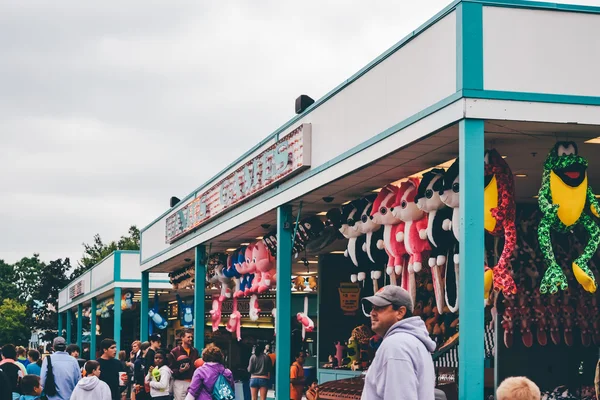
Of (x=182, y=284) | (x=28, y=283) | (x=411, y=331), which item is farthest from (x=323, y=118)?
(x=28, y=283)

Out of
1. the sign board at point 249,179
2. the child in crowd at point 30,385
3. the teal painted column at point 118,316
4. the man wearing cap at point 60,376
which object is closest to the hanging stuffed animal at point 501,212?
the sign board at point 249,179

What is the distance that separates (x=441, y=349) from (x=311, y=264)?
10.5m

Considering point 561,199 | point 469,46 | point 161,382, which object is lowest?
point 161,382

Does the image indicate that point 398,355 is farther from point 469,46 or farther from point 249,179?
point 249,179

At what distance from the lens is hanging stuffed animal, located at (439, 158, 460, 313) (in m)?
10.5

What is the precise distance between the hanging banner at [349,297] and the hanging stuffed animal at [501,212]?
32.7 ft

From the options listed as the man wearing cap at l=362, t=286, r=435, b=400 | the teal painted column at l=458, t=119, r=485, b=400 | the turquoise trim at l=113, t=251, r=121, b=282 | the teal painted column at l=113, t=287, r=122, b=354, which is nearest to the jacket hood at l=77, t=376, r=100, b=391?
the teal painted column at l=458, t=119, r=485, b=400

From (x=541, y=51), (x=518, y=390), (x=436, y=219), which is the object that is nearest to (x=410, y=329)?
(x=518, y=390)

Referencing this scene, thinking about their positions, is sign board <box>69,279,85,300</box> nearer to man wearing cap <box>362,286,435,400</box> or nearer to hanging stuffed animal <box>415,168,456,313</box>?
hanging stuffed animal <box>415,168,456,313</box>

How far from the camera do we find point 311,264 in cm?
2427

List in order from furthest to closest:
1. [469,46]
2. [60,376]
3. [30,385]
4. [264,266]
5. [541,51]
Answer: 1. [264,266]
2. [60,376]
3. [30,385]
4. [541,51]
5. [469,46]

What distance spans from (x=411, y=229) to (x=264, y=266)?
6.80 metres

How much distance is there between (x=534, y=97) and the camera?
9.58m

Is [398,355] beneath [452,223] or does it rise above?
beneath
